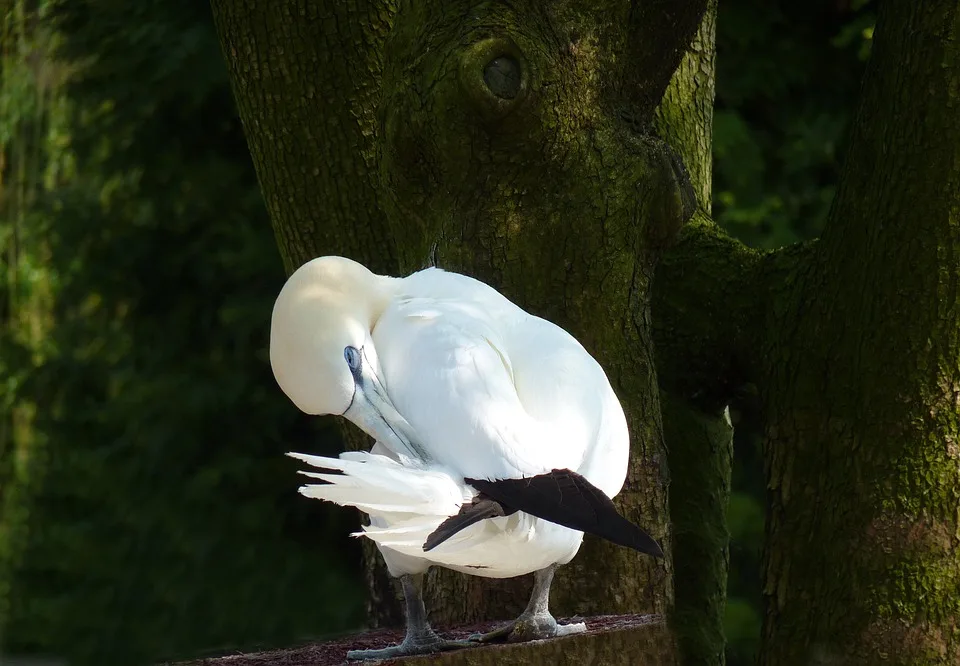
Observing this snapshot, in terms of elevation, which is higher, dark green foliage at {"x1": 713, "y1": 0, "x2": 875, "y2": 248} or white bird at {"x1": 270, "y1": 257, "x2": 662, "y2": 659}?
dark green foliage at {"x1": 713, "y1": 0, "x2": 875, "y2": 248}

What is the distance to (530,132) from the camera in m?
3.10

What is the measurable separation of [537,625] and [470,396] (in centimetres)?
57

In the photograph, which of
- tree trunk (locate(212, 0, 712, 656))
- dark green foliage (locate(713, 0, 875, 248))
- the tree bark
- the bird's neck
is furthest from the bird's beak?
dark green foliage (locate(713, 0, 875, 248))

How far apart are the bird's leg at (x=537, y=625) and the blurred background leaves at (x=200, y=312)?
2.96m

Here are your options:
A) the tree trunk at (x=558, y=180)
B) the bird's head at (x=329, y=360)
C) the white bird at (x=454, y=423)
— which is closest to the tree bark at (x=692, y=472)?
the tree trunk at (x=558, y=180)

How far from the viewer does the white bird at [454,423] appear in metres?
2.16

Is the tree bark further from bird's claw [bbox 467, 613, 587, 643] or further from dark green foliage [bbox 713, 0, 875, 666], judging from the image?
dark green foliage [bbox 713, 0, 875, 666]

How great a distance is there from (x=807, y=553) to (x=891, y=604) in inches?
8.5

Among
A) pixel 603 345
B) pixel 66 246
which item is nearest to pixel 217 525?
pixel 66 246

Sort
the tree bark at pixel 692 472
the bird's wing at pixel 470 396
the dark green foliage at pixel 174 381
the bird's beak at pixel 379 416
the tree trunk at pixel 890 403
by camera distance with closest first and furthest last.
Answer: the bird's wing at pixel 470 396, the bird's beak at pixel 379 416, the tree trunk at pixel 890 403, the tree bark at pixel 692 472, the dark green foliage at pixel 174 381

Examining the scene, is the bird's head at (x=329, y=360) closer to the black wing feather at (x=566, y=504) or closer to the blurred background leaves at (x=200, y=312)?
the black wing feather at (x=566, y=504)

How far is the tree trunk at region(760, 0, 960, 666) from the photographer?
2.80 metres

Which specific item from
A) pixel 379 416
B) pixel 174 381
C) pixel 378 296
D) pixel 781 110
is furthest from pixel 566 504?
pixel 781 110

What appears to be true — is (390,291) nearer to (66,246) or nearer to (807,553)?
(807,553)
